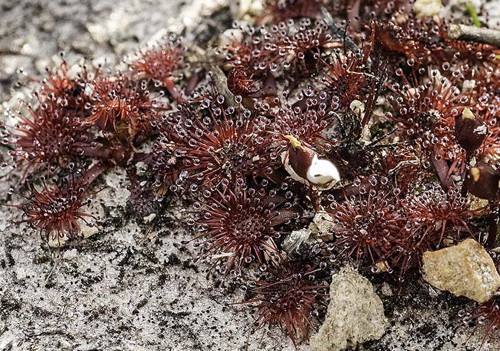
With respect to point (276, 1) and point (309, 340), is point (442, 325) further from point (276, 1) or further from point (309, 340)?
point (276, 1)

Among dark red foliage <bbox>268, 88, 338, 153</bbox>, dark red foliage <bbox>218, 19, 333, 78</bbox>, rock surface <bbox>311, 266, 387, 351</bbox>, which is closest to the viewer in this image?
rock surface <bbox>311, 266, 387, 351</bbox>

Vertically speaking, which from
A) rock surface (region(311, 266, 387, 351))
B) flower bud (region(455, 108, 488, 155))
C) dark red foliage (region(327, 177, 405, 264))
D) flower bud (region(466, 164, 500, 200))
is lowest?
rock surface (region(311, 266, 387, 351))

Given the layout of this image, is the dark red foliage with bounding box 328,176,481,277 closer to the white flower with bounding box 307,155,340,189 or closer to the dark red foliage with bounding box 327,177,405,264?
the dark red foliage with bounding box 327,177,405,264

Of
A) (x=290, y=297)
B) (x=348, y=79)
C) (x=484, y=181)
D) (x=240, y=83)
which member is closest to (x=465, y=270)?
(x=484, y=181)

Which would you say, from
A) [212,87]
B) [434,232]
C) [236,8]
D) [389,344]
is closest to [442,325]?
[389,344]

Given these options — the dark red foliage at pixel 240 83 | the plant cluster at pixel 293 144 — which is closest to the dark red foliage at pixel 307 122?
the plant cluster at pixel 293 144

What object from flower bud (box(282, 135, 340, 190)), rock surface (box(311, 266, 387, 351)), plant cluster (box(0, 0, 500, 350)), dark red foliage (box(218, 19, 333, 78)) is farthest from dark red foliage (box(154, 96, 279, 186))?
rock surface (box(311, 266, 387, 351))

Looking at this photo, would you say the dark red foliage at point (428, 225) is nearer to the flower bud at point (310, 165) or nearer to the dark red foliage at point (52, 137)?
the flower bud at point (310, 165)
